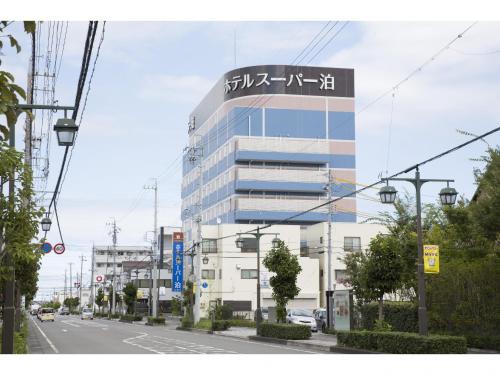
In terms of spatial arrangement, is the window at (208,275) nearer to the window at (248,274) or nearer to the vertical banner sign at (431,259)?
the window at (248,274)

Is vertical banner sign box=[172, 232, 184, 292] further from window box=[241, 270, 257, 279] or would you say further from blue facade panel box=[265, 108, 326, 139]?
blue facade panel box=[265, 108, 326, 139]

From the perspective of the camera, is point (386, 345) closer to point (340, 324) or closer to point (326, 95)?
point (340, 324)

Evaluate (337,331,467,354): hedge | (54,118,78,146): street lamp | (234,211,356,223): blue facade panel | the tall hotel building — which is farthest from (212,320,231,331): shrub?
(234,211,356,223): blue facade panel

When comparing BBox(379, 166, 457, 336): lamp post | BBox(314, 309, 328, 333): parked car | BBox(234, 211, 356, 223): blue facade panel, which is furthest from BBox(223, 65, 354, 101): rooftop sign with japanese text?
BBox(379, 166, 457, 336): lamp post

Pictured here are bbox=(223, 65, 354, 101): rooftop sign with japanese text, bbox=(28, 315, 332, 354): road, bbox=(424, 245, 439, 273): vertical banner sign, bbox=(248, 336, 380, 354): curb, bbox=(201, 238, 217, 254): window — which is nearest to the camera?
bbox=(424, 245, 439, 273): vertical banner sign

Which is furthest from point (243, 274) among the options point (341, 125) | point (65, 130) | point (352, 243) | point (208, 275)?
point (65, 130)

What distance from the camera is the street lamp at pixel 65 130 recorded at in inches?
534

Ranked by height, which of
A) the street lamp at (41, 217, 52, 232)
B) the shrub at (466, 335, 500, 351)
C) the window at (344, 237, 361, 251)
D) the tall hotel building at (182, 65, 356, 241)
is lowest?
the shrub at (466, 335, 500, 351)

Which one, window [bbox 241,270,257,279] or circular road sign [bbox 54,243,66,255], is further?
window [bbox 241,270,257,279]

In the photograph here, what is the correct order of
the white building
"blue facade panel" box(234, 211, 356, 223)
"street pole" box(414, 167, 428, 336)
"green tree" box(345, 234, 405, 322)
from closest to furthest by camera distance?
1. "street pole" box(414, 167, 428, 336)
2. "green tree" box(345, 234, 405, 322)
3. the white building
4. "blue facade panel" box(234, 211, 356, 223)

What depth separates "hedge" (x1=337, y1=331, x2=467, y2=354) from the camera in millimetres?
21359

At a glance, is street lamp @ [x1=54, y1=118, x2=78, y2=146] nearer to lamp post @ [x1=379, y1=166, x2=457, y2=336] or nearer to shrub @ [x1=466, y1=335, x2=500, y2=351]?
lamp post @ [x1=379, y1=166, x2=457, y2=336]

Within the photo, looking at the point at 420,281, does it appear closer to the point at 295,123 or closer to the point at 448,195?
the point at 448,195

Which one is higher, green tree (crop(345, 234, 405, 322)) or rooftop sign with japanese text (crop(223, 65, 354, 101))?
rooftop sign with japanese text (crop(223, 65, 354, 101))
